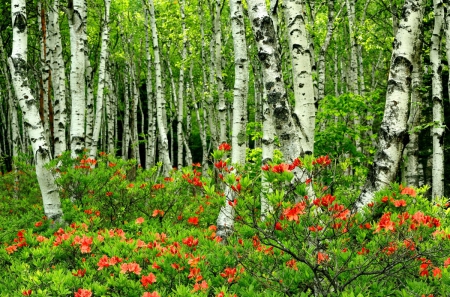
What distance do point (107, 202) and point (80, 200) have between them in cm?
42

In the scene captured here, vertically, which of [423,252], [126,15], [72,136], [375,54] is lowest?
[423,252]

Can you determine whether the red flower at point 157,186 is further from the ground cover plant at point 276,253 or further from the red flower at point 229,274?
the red flower at point 229,274

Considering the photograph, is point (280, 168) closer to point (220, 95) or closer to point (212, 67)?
point (220, 95)

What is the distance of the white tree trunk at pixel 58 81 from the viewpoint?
8.36 m

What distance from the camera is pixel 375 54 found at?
21.7 metres

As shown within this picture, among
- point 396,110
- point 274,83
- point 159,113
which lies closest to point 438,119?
point 396,110

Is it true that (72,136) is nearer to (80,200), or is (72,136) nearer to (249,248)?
(80,200)

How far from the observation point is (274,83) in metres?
3.75

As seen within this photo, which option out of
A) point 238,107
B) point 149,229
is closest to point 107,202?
point 149,229

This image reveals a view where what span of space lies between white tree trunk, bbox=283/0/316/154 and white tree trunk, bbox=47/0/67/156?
5284 mm

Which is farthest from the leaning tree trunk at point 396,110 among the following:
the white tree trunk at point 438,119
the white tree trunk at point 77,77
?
the white tree trunk at point 77,77

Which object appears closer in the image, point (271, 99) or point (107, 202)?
point (271, 99)

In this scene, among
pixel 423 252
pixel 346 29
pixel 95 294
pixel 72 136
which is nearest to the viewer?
pixel 423 252

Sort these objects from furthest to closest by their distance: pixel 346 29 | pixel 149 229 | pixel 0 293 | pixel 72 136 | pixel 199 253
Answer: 1. pixel 346 29
2. pixel 72 136
3. pixel 149 229
4. pixel 199 253
5. pixel 0 293
